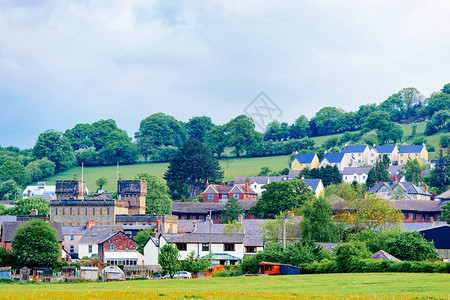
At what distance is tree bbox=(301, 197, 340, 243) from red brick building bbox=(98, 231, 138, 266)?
843 inches

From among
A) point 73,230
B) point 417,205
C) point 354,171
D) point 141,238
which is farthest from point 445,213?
point 354,171

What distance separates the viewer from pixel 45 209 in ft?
458

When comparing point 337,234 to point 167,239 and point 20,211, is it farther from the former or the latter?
point 20,211

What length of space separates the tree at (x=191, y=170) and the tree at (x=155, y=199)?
93.1 ft

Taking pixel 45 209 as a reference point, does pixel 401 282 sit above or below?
below

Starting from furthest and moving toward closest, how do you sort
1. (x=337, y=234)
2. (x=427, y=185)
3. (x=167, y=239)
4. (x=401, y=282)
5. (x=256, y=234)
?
(x=427, y=185), (x=256, y=234), (x=337, y=234), (x=167, y=239), (x=401, y=282)

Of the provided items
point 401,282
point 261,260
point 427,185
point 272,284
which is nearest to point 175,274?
point 261,260

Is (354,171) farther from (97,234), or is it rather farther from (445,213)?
(97,234)

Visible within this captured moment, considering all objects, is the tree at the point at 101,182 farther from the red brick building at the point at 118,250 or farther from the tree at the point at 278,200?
the red brick building at the point at 118,250

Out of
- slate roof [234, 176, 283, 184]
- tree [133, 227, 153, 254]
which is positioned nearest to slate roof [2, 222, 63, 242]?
tree [133, 227, 153, 254]

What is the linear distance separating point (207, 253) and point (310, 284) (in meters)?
41.8

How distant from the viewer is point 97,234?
10419 centimetres

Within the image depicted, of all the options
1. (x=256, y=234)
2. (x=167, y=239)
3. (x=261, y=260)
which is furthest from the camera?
(x=256, y=234)

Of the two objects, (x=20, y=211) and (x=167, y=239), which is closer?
(x=167, y=239)
